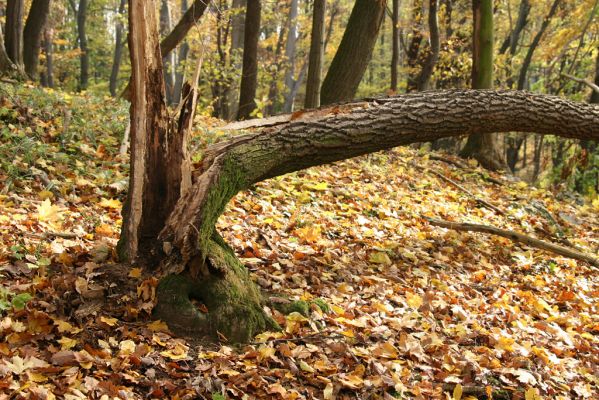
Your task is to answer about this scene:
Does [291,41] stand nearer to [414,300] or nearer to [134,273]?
[414,300]

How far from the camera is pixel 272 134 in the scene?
438 cm

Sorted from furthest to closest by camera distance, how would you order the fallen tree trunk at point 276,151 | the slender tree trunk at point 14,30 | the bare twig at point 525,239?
the slender tree trunk at point 14,30, the bare twig at point 525,239, the fallen tree trunk at point 276,151

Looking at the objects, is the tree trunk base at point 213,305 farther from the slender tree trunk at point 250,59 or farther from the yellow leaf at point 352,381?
the slender tree trunk at point 250,59

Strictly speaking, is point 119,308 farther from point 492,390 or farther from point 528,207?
point 528,207

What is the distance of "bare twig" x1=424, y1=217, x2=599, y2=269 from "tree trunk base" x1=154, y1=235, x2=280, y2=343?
371cm

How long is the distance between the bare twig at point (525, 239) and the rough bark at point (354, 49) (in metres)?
3.24

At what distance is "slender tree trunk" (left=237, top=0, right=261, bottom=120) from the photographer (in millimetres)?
9914

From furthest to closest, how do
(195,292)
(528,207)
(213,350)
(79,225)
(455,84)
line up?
(455,84)
(528,207)
(79,225)
(195,292)
(213,350)

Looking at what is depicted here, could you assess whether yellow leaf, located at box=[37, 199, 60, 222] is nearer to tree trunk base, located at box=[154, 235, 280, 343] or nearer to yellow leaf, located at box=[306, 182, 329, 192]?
tree trunk base, located at box=[154, 235, 280, 343]

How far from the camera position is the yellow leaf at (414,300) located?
4.48 meters

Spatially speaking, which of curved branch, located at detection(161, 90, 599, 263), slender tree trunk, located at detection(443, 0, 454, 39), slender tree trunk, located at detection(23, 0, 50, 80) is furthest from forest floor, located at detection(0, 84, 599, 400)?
slender tree trunk, located at detection(443, 0, 454, 39)

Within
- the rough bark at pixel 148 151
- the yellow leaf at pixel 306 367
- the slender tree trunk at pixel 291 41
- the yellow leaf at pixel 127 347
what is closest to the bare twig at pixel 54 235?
the rough bark at pixel 148 151

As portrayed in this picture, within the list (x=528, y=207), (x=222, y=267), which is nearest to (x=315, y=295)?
(x=222, y=267)

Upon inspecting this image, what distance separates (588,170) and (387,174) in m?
5.76
